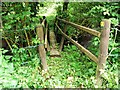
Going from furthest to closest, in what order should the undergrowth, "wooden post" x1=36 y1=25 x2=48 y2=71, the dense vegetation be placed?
"wooden post" x1=36 y1=25 x2=48 y2=71 → the dense vegetation → the undergrowth

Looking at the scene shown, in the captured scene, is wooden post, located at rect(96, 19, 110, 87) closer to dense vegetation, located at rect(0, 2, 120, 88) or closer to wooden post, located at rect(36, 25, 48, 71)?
dense vegetation, located at rect(0, 2, 120, 88)

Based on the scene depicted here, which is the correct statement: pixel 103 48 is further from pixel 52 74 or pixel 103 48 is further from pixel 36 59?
pixel 36 59

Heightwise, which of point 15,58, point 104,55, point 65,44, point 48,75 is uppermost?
point 104,55

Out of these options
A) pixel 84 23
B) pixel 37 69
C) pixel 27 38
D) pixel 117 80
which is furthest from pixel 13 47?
pixel 84 23

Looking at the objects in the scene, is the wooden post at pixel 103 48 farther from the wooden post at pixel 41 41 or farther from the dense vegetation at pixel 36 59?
the wooden post at pixel 41 41

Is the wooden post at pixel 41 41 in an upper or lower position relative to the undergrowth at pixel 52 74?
upper

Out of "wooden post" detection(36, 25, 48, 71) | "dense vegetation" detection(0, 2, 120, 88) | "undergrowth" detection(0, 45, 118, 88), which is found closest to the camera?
"undergrowth" detection(0, 45, 118, 88)

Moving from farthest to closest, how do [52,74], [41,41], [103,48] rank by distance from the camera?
1. [52,74]
2. [41,41]
3. [103,48]

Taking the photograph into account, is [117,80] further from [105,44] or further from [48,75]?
[48,75]

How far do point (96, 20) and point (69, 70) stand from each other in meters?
1.37

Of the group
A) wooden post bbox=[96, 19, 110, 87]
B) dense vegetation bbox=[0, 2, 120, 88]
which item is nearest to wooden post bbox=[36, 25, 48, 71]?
dense vegetation bbox=[0, 2, 120, 88]

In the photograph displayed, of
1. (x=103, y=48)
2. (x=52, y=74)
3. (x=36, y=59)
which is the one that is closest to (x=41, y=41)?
(x=36, y=59)

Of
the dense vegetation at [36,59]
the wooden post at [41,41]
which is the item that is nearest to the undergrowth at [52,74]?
the dense vegetation at [36,59]

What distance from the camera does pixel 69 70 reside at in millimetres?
3717
